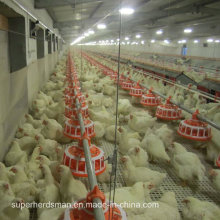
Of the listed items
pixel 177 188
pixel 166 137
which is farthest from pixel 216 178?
pixel 166 137

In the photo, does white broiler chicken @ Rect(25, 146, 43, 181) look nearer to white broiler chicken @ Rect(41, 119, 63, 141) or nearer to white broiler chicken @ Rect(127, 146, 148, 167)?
white broiler chicken @ Rect(41, 119, 63, 141)

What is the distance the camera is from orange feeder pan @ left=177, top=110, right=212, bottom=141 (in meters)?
2.04

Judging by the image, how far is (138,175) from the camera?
5.84 feet

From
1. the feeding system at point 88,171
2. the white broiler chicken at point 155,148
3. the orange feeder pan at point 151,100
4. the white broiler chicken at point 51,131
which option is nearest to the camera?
the feeding system at point 88,171

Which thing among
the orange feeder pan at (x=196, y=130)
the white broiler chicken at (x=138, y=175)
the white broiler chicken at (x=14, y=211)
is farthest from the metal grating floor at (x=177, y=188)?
the orange feeder pan at (x=196, y=130)

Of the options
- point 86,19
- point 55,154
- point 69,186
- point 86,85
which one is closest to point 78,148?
point 69,186

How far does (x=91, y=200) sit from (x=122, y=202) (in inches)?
27.3

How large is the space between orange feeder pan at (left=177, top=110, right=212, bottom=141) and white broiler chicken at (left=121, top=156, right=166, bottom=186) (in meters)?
0.50

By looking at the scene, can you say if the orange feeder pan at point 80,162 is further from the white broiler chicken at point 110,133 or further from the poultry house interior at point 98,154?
the white broiler chicken at point 110,133

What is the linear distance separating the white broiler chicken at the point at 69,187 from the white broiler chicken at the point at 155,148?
0.92 meters

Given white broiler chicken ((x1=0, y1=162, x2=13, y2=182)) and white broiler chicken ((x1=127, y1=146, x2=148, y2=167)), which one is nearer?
white broiler chicken ((x1=0, y1=162, x2=13, y2=182))

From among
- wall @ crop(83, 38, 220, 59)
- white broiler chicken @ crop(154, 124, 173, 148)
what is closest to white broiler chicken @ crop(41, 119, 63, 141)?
white broiler chicken @ crop(154, 124, 173, 148)

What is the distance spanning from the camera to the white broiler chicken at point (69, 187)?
1409 millimetres

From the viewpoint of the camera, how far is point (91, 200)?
78 cm
